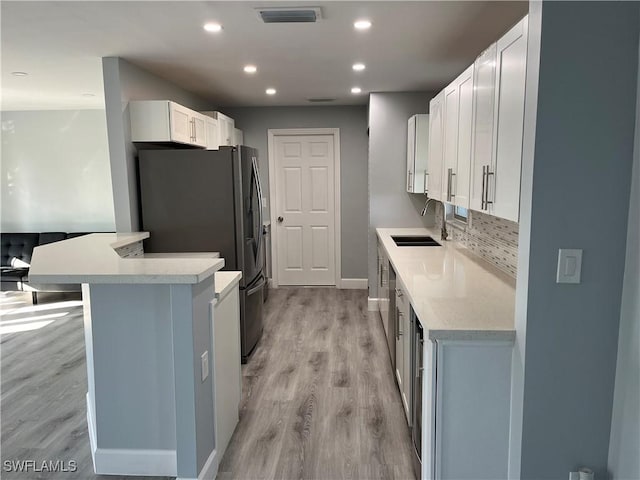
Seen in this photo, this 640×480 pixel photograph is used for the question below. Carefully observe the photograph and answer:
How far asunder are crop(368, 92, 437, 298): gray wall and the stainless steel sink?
649 mm

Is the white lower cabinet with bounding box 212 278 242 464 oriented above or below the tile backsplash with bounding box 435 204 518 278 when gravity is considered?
below

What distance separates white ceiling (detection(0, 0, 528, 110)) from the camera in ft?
8.46

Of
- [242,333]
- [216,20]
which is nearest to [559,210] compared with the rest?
[216,20]

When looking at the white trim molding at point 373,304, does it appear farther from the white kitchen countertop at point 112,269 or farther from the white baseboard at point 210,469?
the white kitchen countertop at point 112,269

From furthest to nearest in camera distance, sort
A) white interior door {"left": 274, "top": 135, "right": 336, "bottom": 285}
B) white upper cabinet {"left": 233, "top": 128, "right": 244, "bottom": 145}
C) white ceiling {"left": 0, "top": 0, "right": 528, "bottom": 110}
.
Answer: white interior door {"left": 274, "top": 135, "right": 336, "bottom": 285}
white upper cabinet {"left": 233, "top": 128, "right": 244, "bottom": 145}
white ceiling {"left": 0, "top": 0, "right": 528, "bottom": 110}

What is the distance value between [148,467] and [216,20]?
96.7 inches

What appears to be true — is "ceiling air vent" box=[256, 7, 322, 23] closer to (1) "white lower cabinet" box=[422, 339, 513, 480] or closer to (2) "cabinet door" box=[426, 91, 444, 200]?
(2) "cabinet door" box=[426, 91, 444, 200]

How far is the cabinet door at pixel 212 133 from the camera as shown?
4.82 m

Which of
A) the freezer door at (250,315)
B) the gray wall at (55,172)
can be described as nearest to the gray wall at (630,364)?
the freezer door at (250,315)

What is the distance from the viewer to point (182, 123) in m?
4.01

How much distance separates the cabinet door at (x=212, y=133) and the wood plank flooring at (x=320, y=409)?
2004mm

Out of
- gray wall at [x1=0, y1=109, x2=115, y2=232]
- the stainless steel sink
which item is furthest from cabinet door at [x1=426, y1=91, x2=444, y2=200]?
gray wall at [x1=0, y1=109, x2=115, y2=232]

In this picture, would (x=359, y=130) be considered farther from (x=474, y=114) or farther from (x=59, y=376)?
(x=59, y=376)

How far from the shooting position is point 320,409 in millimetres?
3074
